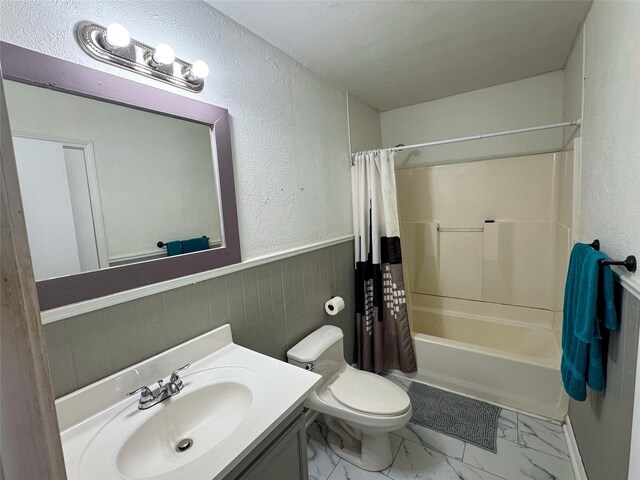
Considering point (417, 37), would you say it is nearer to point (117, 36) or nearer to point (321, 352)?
point (117, 36)

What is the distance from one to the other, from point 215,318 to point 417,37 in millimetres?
1788

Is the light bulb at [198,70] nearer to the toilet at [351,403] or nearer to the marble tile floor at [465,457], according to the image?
the toilet at [351,403]

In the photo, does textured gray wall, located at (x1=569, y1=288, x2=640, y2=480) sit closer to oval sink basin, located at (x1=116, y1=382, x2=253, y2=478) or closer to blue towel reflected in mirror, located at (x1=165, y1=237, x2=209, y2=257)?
oval sink basin, located at (x1=116, y1=382, x2=253, y2=478)

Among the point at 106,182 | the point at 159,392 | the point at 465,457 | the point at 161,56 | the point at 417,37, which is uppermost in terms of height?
the point at 417,37

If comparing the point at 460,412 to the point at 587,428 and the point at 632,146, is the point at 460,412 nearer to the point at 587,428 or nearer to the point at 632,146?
the point at 587,428

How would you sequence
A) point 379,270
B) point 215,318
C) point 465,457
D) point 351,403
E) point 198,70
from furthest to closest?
1. point 379,270
2. point 465,457
3. point 351,403
4. point 215,318
5. point 198,70

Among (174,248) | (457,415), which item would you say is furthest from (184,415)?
(457,415)

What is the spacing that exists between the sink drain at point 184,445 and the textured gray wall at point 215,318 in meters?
0.32

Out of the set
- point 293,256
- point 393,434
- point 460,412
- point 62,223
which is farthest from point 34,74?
point 460,412

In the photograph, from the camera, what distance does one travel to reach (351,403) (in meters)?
1.45

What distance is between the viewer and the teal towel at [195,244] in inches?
47.5

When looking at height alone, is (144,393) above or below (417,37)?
below

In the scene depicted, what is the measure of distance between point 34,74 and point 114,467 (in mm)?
1092

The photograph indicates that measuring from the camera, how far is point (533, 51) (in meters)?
1.83
